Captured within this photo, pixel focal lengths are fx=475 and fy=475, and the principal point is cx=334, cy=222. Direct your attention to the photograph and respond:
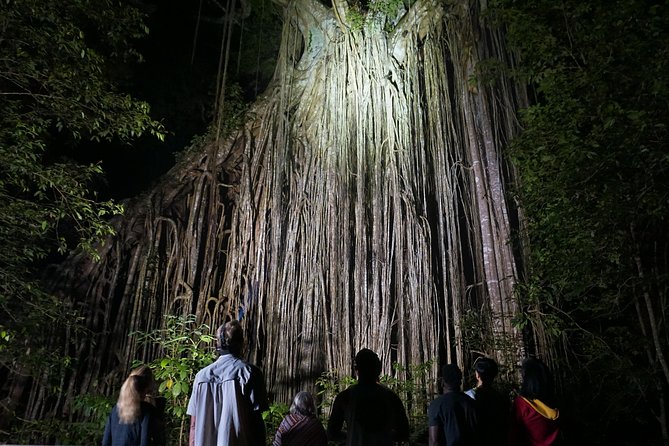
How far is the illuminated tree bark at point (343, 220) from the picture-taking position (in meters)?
4.43

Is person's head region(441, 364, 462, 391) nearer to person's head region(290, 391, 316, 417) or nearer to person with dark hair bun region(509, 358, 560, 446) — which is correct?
person with dark hair bun region(509, 358, 560, 446)

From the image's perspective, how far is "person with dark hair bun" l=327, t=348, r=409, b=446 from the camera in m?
1.95

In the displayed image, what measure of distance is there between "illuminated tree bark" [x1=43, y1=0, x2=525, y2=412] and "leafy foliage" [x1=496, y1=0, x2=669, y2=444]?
22.7 inches

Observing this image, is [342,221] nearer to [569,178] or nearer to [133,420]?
[569,178]

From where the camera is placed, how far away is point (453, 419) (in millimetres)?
1961

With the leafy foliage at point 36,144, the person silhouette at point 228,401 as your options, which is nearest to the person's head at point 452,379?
the person silhouette at point 228,401

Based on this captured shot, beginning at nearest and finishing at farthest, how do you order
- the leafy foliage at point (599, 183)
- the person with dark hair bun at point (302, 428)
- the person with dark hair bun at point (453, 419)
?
the person with dark hair bun at point (453, 419), the person with dark hair bun at point (302, 428), the leafy foliage at point (599, 183)

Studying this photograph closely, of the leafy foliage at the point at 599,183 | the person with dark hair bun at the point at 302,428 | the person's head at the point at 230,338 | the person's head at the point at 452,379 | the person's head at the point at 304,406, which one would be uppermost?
the leafy foliage at the point at 599,183

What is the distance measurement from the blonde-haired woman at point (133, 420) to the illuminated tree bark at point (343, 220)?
242cm

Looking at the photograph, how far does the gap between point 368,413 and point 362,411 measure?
0.08ft

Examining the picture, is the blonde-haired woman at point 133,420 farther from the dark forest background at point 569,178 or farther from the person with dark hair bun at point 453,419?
the dark forest background at point 569,178

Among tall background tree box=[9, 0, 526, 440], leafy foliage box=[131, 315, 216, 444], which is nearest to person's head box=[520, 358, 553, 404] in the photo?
tall background tree box=[9, 0, 526, 440]

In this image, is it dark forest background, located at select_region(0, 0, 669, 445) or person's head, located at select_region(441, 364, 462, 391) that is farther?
dark forest background, located at select_region(0, 0, 669, 445)

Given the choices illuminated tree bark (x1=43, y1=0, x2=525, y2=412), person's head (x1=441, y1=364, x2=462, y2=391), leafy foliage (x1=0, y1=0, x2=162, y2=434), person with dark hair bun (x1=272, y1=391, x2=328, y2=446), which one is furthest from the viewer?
illuminated tree bark (x1=43, y1=0, x2=525, y2=412)
